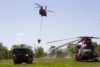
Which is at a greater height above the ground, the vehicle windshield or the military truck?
the vehicle windshield

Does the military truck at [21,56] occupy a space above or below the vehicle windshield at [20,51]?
below

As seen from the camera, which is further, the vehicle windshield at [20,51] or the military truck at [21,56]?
the vehicle windshield at [20,51]

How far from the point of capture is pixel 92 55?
47.6m

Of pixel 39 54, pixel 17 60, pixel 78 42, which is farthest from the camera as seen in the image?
pixel 39 54

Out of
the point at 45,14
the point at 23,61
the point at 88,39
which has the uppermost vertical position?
the point at 45,14

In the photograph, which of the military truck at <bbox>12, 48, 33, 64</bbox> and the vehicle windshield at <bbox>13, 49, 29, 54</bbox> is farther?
the vehicle windshield at <bbox>13, 49, 29, 54</bbox>

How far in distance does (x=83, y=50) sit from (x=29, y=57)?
864 cm

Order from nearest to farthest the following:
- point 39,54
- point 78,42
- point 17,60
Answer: point 17,60, point 78,42, point 39,54

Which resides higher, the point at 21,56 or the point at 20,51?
the point at 20,51

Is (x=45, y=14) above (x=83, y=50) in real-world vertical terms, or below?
above

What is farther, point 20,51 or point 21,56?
point 20,51

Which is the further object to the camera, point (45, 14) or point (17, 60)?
point (45, 14)

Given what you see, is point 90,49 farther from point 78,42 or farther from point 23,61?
point 23,61

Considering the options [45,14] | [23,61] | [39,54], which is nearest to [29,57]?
[23,61]
